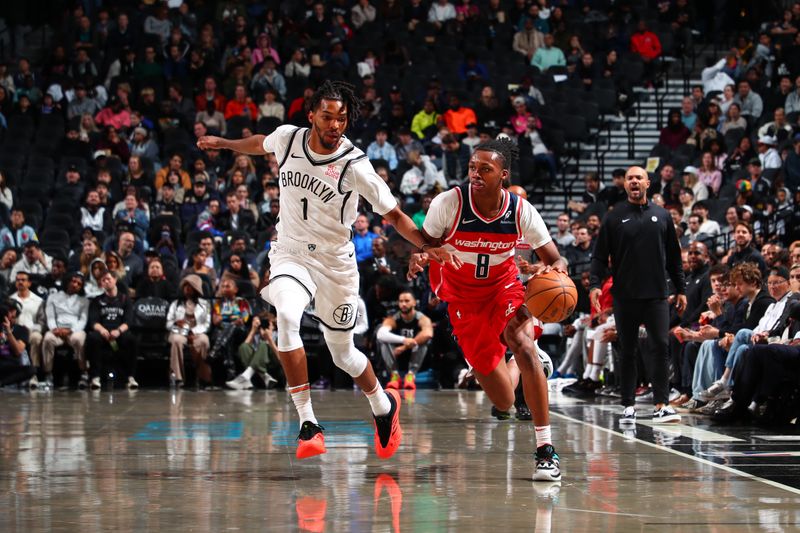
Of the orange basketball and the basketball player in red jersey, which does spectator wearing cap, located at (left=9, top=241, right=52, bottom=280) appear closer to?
the basketball player in red jersey

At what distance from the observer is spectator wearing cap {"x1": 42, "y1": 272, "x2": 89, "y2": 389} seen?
14.3 m

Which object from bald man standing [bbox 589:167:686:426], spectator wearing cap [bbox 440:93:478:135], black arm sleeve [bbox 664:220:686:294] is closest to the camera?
bald man standing [bbox 589:167:686:426]

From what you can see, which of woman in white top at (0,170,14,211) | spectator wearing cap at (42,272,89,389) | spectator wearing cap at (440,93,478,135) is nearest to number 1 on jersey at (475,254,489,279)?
spectator wearing cap at (42,272,89,389)

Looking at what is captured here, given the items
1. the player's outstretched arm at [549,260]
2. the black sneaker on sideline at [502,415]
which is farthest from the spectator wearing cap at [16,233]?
the player's outstretched arm at [549,260]

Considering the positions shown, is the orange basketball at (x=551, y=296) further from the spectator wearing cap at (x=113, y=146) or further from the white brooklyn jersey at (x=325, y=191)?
the spectator wearing cap at (x=113, y=146)

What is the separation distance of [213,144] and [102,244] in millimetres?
9400

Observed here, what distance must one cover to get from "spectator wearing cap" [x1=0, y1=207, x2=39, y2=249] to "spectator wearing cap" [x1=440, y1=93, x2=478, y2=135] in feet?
21.6

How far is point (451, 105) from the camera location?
1892 cm

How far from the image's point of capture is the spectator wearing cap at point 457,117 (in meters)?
18.8

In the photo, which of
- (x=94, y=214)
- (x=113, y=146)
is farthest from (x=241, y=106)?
(x=94, y=214)

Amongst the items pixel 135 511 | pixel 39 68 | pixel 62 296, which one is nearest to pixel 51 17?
pixel 39 68

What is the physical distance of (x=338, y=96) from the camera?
21.7ft

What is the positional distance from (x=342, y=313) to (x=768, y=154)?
37.0 ft

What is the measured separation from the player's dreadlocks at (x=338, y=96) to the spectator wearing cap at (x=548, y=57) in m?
14.3
